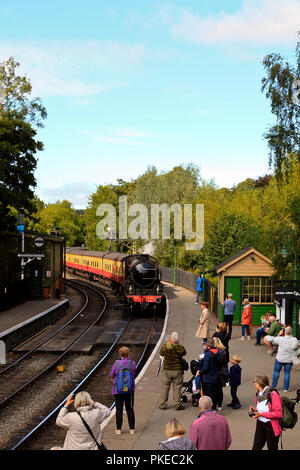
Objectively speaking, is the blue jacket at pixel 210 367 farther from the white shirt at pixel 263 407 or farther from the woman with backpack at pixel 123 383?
the white shirt at pixel 263 407

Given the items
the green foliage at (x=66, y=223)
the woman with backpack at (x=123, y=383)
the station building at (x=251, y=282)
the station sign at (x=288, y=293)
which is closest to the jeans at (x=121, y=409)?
the woman with backpack at (x=123, y=383)

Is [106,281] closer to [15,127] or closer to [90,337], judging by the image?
[15,127]

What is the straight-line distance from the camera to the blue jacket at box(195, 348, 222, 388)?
10.1 metres

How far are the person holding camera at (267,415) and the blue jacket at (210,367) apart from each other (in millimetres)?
2400

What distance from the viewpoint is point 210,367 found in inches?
399

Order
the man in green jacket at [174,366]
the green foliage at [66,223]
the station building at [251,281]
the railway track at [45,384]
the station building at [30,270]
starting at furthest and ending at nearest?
the green foliage at [66,223] < the station building at [30,270] < the station building at [251,281] < the railway track at [45,384] < the man in green jacket at [174,366]

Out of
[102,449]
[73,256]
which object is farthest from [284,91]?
[73,256]

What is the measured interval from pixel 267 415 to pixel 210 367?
2.63m

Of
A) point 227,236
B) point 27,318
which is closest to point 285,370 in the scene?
point 27,318

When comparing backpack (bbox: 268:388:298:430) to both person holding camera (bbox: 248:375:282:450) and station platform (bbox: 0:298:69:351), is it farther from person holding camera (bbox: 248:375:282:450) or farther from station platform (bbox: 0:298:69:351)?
station platform (bbox: 0:298:69:351)

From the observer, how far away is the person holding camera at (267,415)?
7547mm

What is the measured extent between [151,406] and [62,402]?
9.39 ft

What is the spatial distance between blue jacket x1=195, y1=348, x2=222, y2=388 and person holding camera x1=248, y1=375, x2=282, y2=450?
94.5 inches

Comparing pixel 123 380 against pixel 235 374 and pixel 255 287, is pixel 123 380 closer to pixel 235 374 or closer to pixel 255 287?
pixel 235 374
